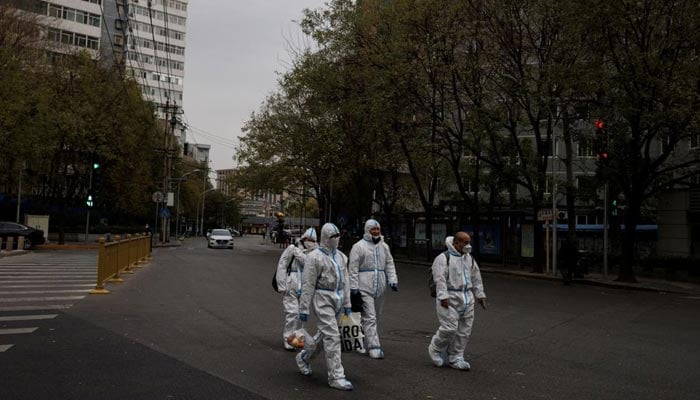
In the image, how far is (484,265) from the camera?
A: 29.4m

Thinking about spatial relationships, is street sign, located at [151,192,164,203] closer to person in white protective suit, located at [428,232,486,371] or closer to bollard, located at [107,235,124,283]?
bollard, located at [107,235,124,283]

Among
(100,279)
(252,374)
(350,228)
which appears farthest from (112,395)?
(350,228)

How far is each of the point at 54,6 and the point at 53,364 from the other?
59.7 metres

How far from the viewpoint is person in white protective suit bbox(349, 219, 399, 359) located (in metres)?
7.86

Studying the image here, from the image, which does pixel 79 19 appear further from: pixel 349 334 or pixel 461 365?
pixel 461 365

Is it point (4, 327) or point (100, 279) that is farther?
point (100, 279)

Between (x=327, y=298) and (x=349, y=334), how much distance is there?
55cm

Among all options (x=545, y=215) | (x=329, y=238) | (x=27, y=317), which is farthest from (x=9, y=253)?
(x=329, y=238)

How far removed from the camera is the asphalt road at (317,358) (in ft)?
19.8

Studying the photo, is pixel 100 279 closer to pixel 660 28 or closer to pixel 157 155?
pixel 660 28

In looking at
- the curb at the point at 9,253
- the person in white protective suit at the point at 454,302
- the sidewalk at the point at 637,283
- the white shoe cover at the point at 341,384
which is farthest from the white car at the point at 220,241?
the white shoe cover at the point at 341,384

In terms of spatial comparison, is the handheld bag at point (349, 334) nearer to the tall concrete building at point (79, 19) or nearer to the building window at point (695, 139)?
the building window at point (695, 139)

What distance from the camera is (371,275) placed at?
8.17 m

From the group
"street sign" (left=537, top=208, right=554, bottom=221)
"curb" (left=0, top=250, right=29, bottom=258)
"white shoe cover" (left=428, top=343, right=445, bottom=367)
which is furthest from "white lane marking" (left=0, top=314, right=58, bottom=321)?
"street sign" (left=537, top=208, right=554, bottom=221)
